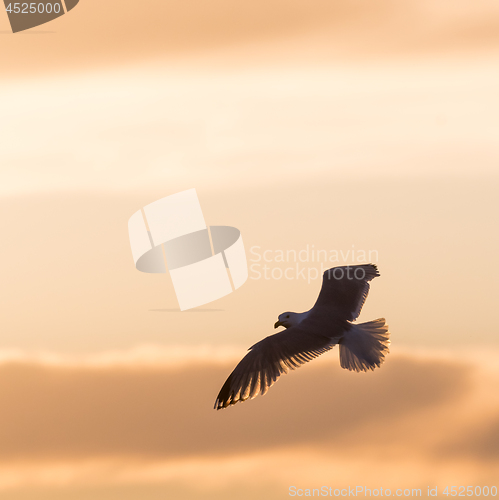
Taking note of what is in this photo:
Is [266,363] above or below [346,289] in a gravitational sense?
below

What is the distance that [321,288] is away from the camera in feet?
37.6

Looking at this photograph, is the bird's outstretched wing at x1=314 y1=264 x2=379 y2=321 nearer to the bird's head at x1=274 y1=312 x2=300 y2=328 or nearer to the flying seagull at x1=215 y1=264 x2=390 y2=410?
the flying seagull at x1=215 y1=264 x2=390 y2=410

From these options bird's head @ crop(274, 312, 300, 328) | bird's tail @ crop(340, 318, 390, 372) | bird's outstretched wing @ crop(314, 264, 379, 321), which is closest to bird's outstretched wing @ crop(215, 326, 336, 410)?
bird's tail @ crop(340, 318, 390, 372)

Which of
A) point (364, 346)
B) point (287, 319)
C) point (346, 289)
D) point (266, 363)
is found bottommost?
point (266, 363)

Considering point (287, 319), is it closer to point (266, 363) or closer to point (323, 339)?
point (323, 339)

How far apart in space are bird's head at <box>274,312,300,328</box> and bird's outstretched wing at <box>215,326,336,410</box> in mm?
735

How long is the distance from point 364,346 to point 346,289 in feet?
4.48

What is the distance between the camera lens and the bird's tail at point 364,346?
33.5 feet

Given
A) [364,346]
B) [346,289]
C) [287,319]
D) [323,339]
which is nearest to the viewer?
[323,339]

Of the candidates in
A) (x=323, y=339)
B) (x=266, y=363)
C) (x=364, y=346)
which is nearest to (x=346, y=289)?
(x=364, y=346)

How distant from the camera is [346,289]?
11359mm

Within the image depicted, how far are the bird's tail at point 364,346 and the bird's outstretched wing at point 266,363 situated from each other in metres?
0.62

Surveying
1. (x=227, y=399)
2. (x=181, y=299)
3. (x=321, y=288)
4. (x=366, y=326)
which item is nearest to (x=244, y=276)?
(x=181, y=299)

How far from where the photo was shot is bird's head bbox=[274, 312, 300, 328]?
1066 centimetres
